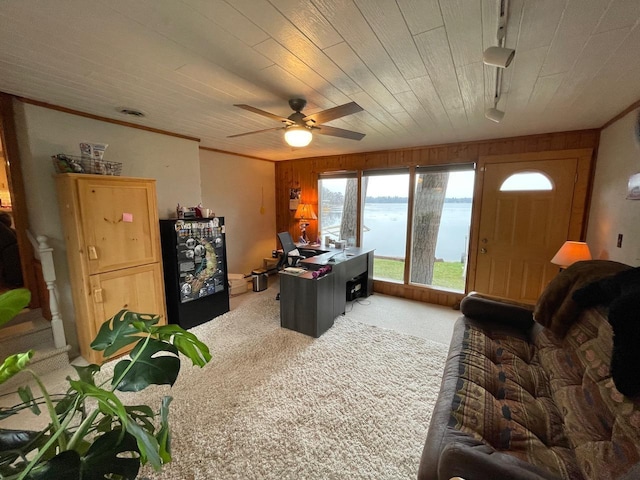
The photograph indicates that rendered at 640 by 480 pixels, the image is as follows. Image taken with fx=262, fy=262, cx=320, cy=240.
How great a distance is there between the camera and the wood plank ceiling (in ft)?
3.98

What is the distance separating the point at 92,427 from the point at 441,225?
4.21 meters

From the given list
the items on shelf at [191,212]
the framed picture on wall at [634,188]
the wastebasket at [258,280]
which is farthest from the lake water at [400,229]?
the items on shelf at [191,212]

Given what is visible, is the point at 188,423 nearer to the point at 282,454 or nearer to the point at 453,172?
the point at 282,454

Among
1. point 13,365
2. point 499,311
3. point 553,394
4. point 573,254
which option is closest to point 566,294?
point 499,311

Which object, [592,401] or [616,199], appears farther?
[616,199]

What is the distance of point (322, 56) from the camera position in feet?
5.16

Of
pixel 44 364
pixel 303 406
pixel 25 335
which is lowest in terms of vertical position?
pixel 303 406

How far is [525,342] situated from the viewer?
2035 millimetres

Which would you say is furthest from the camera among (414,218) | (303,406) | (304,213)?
(304,213)

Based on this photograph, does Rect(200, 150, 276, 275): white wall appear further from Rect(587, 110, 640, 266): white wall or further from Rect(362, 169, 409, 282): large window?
Rect(587, 110, 640, 266): white wall

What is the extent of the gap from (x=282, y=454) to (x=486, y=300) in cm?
198

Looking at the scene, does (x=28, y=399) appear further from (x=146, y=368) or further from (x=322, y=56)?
(x=322, y=56)

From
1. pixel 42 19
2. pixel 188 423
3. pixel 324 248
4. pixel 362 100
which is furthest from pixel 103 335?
pixel 324 248

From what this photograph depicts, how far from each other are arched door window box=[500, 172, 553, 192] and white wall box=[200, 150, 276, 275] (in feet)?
13.0
